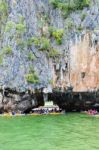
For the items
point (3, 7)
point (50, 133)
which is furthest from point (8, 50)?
point (50, 133)

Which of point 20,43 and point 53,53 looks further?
point 53,53

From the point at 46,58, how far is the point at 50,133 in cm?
1105

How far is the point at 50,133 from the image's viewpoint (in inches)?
839

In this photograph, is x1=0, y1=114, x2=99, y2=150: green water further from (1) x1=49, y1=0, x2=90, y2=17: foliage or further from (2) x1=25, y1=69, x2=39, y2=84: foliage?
(1) x1=49, y1=0, x2=90, y2=17: foliage

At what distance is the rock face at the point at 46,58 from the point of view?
3134 centimetres

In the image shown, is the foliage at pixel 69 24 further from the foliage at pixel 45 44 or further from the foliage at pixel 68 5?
the foliage at pixel 45 44

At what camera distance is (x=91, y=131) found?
72.2ft

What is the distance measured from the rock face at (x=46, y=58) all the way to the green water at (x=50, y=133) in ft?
10.6

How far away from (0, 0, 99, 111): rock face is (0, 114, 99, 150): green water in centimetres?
324

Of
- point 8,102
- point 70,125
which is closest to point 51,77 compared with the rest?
point 8,102

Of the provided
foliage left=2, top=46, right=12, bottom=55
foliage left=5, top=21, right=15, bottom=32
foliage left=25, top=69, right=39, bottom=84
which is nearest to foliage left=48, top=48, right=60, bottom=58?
foliage left=25, top=69, right=39, bottom=84

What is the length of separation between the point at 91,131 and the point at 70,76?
10.2 meters

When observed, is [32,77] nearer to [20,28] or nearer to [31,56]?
[31,56]

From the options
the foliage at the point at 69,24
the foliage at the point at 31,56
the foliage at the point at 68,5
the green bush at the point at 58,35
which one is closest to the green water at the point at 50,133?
the foliage at the point at 31,56
